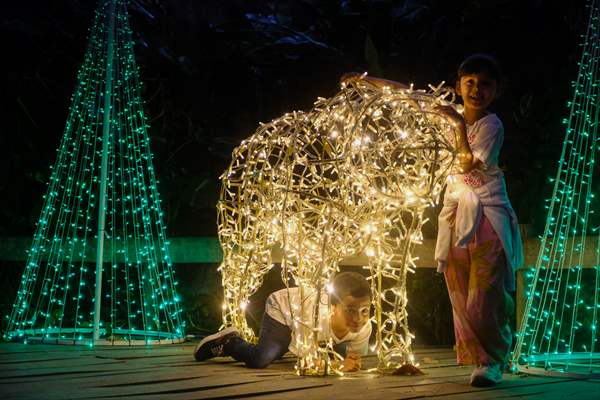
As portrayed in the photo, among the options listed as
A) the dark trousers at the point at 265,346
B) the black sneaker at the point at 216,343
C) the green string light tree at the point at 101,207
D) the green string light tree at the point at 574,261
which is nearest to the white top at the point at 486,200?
the green string light tree at the point at 574,261

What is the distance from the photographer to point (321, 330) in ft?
13.0

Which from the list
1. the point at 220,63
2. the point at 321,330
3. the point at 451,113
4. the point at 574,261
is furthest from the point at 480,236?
the point at 220,63

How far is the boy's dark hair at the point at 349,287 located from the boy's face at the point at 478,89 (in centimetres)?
105

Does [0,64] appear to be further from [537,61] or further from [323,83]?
[537,61]

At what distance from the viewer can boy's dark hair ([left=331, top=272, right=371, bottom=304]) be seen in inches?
160

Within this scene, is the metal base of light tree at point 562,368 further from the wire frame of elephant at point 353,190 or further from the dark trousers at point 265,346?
the dark trousers at point 265,346

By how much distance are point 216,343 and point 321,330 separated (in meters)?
0.79

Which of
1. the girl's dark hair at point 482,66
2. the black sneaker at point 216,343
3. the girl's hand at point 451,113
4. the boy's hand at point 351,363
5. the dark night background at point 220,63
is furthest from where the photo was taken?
Result: the dark night background at point 220,63

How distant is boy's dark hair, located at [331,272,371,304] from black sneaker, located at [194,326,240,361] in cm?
72

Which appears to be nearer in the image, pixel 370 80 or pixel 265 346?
pixel 370 80

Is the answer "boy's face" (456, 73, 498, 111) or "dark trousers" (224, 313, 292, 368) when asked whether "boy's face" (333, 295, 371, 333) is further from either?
"boy's face" (456, 73, 498, 111)

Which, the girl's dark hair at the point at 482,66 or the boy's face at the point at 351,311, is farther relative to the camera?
the boy's face at the point at 351,311

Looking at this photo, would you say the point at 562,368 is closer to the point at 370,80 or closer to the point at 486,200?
the point at 486,200

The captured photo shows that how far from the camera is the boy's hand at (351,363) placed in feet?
13.2
